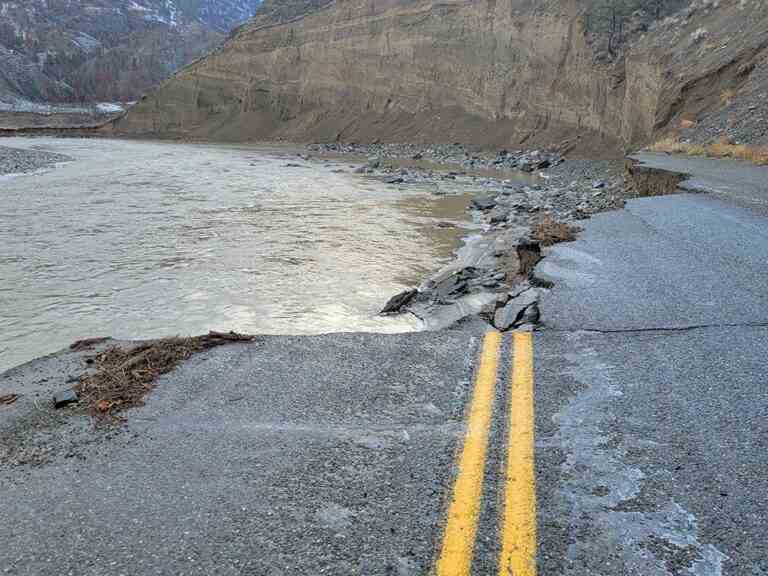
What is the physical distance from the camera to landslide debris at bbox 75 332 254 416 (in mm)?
3879

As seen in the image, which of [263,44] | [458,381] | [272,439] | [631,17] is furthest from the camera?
[263,44]

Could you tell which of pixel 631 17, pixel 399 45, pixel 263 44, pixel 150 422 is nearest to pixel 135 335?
pixel 150 422

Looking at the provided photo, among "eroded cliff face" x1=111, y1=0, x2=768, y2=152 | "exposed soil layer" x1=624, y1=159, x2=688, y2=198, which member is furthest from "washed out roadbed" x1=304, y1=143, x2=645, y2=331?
"eroded cliff face" x1=111, y1=0, x2=768, y2=152

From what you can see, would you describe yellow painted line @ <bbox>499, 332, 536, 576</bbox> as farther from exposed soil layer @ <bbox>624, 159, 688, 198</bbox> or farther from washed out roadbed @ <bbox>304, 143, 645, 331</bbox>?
exposed soil layer @ <bbox>624, 159, 688, 198</bbox>

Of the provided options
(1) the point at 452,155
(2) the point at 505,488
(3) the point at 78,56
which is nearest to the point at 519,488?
(2) the point at 505,488

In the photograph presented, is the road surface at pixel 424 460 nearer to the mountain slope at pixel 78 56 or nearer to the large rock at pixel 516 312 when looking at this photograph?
the large rock at pixel 516 312

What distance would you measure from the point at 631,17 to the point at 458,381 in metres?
37.6

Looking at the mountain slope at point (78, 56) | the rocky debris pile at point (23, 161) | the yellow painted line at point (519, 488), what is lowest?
the rocky debris pile at point (23, 161)

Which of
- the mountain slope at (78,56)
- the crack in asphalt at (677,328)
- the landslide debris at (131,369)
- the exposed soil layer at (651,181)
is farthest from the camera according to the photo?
the mountain slope at (78,56)

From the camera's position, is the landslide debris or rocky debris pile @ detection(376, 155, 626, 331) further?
rocky debris pile @ detection(376, 155, 626, 331)

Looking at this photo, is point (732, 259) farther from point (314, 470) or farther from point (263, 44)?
point (263, 44)

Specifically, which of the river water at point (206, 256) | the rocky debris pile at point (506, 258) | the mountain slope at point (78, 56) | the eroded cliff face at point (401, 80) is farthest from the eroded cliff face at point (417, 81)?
the mountain slope at point (78, 56)

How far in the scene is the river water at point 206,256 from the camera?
8.02m

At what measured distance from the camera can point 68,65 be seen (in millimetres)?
160625
